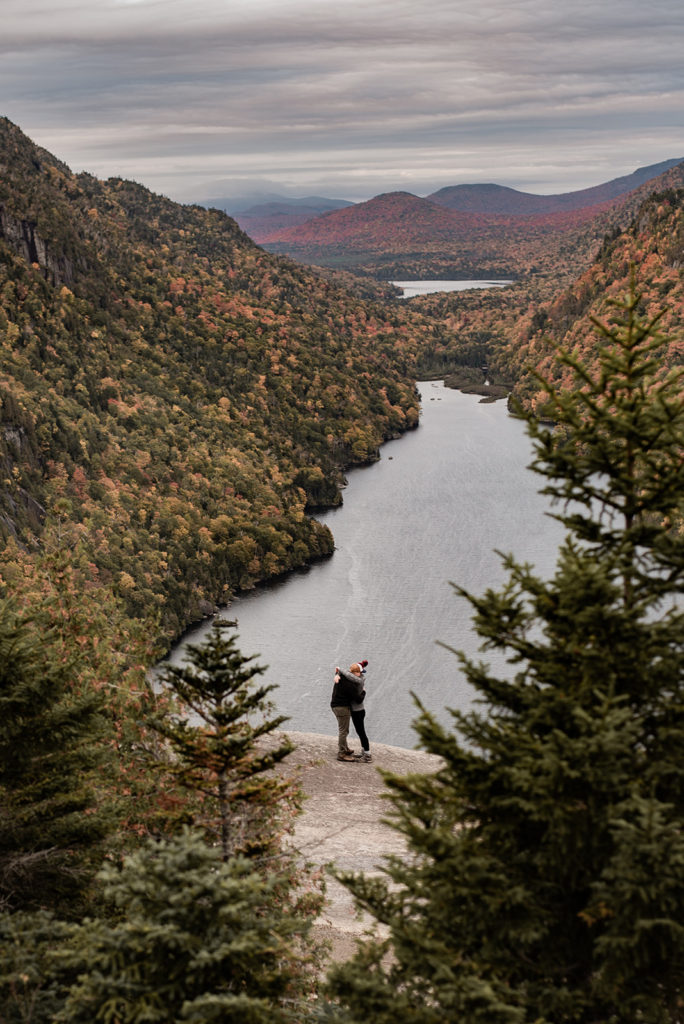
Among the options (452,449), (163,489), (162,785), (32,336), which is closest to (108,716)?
(162,785)

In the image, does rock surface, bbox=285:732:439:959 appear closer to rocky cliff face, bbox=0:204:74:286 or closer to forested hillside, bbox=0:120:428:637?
forested hillside, bbox=0:120:428:637

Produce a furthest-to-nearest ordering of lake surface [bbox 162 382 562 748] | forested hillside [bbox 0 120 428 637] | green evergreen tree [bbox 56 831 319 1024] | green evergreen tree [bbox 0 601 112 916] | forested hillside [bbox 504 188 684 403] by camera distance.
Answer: forested hillside [bbox 504 188 684 403], forested hillside [bbox 0 120 428 637], lake surface [bbox 162 382 562 748], green evergreen tree [bbox 0 601 112 916], green evergreen tree [bbox 56 831 319 1024]

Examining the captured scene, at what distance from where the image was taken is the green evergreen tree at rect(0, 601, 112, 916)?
13766mm

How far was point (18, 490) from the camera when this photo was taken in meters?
87.4

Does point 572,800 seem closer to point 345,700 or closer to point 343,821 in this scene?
point 343,821

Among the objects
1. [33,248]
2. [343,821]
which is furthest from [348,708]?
[33,248]

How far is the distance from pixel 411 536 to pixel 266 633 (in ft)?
82.3

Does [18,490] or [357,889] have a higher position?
[357,889]

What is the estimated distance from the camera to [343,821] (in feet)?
63.3

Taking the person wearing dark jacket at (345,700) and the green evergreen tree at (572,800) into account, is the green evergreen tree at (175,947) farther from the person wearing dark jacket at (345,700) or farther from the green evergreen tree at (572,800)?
the person wearing dark jacket at (345,700)

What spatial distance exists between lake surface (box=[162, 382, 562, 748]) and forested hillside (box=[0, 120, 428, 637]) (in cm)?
549

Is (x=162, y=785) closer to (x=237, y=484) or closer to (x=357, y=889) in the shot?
(x=357, y=889)

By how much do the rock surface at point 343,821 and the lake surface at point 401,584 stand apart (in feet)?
55.2

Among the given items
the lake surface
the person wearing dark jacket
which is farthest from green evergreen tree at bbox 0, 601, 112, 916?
the lake surface
